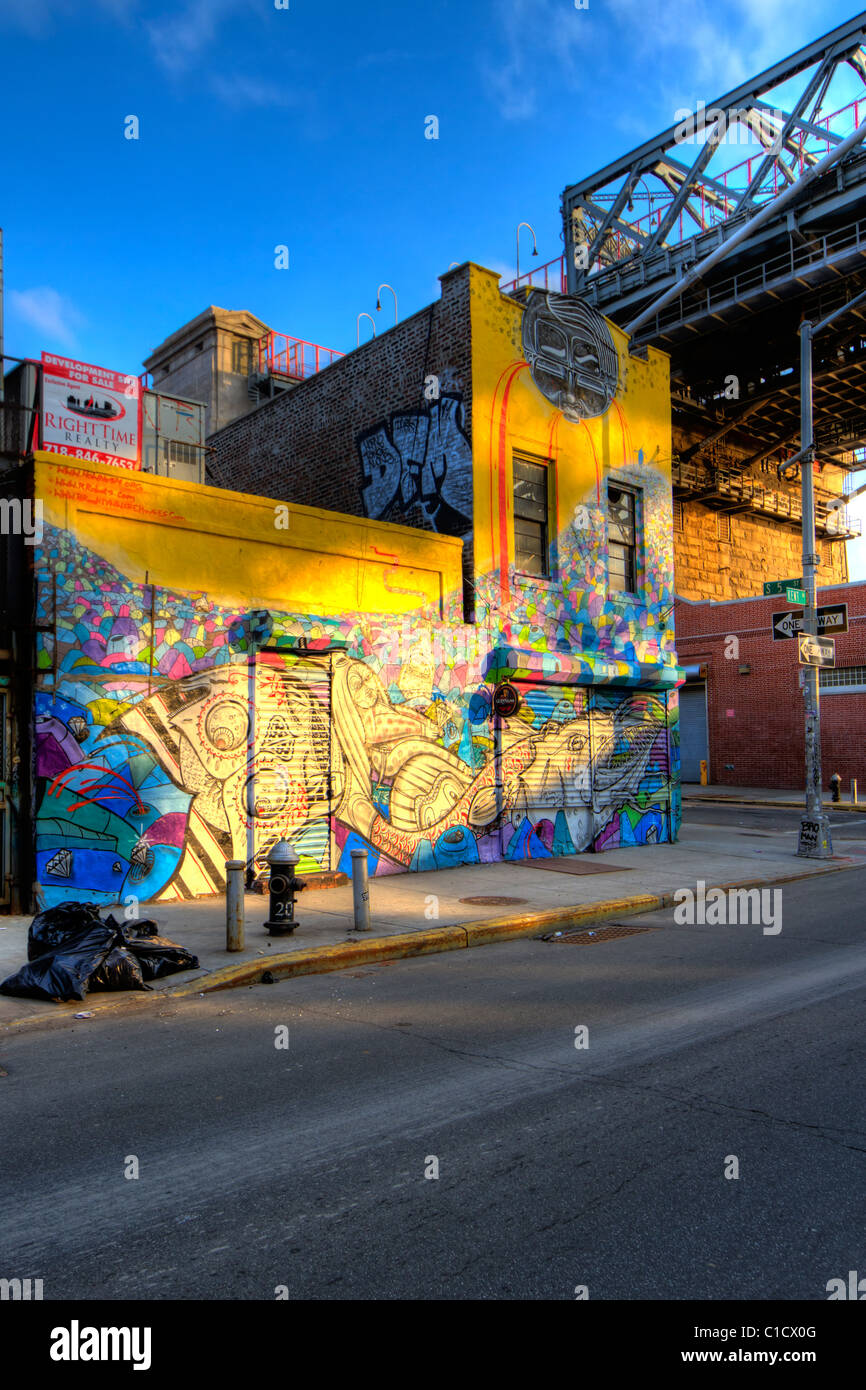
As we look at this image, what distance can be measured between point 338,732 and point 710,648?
995 inches

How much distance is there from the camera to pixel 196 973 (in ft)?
25.1

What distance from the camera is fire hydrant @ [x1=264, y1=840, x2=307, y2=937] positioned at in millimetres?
9031

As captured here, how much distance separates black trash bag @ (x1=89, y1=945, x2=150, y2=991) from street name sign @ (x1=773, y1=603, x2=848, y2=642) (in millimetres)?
12620

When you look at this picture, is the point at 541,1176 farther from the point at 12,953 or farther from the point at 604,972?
the point at 12,953

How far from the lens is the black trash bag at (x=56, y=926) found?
24.7 feet

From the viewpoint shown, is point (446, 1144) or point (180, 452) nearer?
point (446, 1144)

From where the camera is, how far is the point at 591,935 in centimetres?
1004

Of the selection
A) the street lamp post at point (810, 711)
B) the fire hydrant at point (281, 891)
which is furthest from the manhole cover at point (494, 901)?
the street lamp post at point (810, 711)

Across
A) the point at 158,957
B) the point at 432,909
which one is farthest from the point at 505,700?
the point at 158,957

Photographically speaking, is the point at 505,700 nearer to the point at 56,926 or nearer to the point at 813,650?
the point at 813,650

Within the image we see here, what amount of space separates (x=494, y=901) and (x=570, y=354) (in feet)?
32.5

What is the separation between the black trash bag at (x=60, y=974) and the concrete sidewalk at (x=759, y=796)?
23654mm

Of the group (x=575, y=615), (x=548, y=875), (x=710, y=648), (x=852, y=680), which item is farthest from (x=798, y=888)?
(x=710, y=648)

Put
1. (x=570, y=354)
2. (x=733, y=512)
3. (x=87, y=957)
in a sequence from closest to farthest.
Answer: (x=87, y=957) < (x=570, y=354) < (x=733, y=512)
